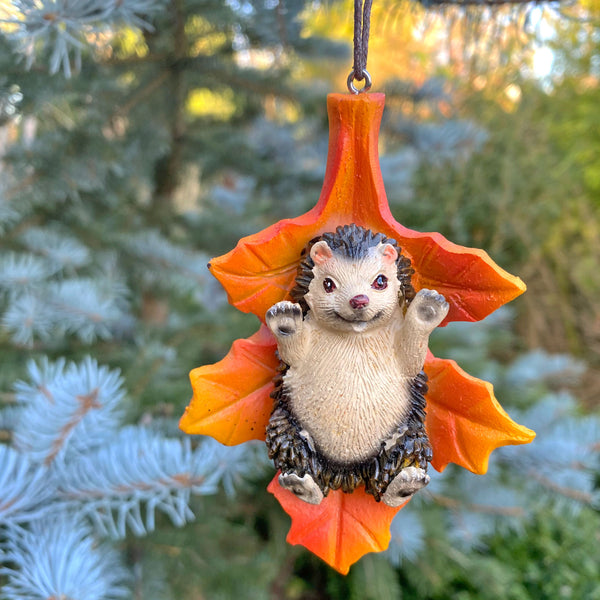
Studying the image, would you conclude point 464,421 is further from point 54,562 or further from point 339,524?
point 54,562

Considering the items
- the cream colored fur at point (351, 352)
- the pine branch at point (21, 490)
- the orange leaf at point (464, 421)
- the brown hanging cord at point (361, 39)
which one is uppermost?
the brown hanging cord at point (361, 39)

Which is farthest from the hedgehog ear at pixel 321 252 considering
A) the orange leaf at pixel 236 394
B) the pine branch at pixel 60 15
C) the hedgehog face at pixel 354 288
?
the pine branch at pixel 60 15

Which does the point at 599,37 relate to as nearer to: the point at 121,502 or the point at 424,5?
the point at 424,5

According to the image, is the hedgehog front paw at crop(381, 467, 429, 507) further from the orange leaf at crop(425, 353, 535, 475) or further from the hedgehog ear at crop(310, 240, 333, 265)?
the hedgehog ear at crop(310, 240, 333, 265)

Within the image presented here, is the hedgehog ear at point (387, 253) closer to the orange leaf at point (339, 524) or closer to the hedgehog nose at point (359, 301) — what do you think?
the hedgehog nose at point (359, 301)

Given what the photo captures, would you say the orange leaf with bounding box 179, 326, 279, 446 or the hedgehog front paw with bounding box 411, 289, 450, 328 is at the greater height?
the hedgehog front paw with bounding box 411, 289, 450, 328

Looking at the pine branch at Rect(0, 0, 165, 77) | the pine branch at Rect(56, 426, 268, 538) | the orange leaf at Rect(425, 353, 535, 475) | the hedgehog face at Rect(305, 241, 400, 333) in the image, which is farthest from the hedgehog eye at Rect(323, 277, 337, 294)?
the pine branch at Rect(0, 0, 165, 77)

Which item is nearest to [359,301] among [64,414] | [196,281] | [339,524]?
[339,524]
